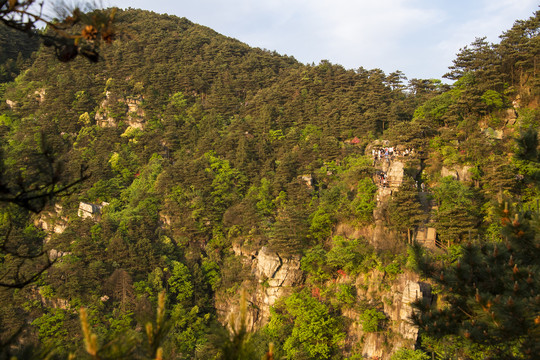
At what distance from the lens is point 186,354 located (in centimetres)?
1719

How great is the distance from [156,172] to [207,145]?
4454 millimetres

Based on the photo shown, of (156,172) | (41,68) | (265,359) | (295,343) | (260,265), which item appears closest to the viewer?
(265,359)

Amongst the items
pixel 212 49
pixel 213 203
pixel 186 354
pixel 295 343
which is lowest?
pixel 186 354

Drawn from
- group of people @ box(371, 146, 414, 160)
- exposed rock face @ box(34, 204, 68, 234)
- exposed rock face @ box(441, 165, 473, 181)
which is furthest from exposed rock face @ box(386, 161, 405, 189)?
exposed rock face @ box(34, 204, 68, 234)

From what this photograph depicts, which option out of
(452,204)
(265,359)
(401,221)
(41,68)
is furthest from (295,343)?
(41,68)

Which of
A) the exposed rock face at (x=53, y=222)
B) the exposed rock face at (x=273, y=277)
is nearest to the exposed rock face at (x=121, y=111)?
the exposed rock face at (x=53, y=222)

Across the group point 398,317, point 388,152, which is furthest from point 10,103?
point 398,317

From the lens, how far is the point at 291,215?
1942cm

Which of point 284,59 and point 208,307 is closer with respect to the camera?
point 208,307

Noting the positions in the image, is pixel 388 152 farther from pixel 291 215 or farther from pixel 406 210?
pixel 291 215

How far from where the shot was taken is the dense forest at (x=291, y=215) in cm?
564

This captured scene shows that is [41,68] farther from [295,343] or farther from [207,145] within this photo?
[295,343]

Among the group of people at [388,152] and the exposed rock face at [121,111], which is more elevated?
the exposed rock face at [121,111]

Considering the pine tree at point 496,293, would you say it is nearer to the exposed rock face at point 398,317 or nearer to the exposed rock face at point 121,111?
the exposed rock face at point 398,317
